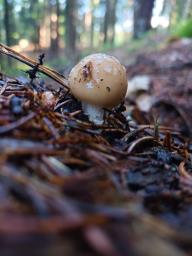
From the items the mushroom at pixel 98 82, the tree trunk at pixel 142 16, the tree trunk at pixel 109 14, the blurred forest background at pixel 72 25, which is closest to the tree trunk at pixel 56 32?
the blurred forest background at pixel 72 25

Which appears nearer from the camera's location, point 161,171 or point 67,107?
point 161,171

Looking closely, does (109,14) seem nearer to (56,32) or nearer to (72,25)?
(56,32)

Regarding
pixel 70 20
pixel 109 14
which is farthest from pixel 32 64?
pixel 109 14

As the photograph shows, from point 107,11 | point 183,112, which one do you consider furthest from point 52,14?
point 183,112

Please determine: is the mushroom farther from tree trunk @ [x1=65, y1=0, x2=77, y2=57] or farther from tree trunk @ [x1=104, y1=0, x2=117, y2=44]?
tree trunk @ [x1=104, y1=0, x2=117, y2=44]

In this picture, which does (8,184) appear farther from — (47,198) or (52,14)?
(52,14)

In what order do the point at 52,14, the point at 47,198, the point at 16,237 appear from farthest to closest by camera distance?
the point at 52,14
the point at 47,198
the point at 16,237
